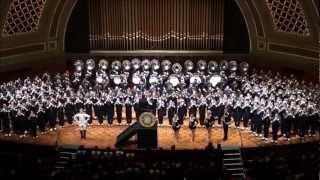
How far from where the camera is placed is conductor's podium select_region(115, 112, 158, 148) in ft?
76.1

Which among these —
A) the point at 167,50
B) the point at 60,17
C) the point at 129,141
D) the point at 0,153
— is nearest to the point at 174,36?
the point at 167,50

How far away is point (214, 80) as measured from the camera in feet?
87.0

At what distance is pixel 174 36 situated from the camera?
2975 cm

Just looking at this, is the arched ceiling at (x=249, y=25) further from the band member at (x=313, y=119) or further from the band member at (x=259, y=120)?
the band member at (x=259, y=120)

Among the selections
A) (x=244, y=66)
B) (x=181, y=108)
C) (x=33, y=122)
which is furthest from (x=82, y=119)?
(x=244, y=66)

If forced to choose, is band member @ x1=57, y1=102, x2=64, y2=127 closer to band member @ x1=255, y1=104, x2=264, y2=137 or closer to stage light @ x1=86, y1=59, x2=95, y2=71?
stage light @ x1=86, y1=59, x2=95, y2=71

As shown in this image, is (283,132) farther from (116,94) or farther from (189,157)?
(116,94)

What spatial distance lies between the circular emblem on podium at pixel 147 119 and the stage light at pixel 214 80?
388 cm

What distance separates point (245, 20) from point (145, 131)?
316 inches

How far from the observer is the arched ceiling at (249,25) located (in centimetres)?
2744

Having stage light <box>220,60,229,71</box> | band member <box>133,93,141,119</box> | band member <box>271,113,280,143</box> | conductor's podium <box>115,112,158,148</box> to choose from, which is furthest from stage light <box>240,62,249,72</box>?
conductor's podium <box>115,112,158,148</box>

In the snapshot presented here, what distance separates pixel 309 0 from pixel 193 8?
4.87 m

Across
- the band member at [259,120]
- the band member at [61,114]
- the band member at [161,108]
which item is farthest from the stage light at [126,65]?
the band member at [259,120]

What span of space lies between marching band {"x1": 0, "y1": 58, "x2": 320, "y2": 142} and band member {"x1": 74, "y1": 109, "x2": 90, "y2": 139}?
16.0 inches
